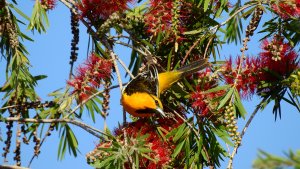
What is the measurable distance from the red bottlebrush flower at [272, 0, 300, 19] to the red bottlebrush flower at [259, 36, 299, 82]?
116 mm

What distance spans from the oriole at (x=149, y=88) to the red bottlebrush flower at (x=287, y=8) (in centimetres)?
39

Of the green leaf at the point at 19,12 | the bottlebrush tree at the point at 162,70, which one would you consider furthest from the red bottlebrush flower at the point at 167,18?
the green leaf at the point at 19,12

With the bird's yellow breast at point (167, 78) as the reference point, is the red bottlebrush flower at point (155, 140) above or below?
below

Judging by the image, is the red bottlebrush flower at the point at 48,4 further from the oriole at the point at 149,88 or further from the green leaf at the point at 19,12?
the oriole at the point at 149,88

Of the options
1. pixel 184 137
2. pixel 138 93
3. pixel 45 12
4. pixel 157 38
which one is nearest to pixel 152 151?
pixel 184 137

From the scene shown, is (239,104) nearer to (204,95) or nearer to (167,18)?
(204,95)

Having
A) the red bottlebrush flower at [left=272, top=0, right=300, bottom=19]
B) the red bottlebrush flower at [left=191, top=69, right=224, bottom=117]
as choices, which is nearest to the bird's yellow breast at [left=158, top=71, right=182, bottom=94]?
the red bottlebrush flower at [left=191, top=69, right=224, bottom=117]

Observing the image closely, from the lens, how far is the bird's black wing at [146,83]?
6.73 ft

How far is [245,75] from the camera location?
185cm

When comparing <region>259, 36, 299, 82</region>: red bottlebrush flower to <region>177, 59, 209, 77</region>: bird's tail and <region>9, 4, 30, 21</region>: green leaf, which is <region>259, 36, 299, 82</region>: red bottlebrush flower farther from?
<region>9, 4, 30, 21</region>: green leaf

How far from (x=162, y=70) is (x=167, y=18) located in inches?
10.4

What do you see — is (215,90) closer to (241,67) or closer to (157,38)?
(241,67)

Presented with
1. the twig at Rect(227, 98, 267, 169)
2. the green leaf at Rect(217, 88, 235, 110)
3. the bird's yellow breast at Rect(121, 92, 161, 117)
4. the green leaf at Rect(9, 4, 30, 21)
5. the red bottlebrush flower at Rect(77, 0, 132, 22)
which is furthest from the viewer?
the green leaf at Rect(9, 4, 30, 21)

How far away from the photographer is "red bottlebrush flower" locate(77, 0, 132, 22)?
6.82 ft
